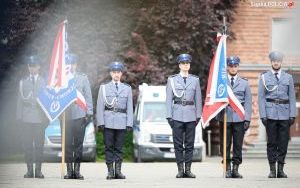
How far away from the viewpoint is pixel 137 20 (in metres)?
22.9

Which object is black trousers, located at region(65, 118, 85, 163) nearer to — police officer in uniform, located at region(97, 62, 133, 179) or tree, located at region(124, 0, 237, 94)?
police officer in uniform, located at region(97, 62, 133, 179)

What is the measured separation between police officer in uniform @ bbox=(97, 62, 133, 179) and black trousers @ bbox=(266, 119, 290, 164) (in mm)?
2024

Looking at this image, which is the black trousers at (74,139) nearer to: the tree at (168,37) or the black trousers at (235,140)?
the black trousers at (235,140)

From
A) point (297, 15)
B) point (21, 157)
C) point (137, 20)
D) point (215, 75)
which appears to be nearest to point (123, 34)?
point (137, 20)

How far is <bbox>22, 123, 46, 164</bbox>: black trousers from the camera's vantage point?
32.9 ft

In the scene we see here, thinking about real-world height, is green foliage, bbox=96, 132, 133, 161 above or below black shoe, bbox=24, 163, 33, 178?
below

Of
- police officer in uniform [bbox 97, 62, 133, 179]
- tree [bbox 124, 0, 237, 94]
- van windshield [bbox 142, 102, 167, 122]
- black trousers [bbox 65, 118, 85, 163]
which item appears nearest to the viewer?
black trousers [bbox 65, 118, 85, 163]

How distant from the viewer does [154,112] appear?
65.6 ft

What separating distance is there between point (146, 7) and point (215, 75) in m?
12.9

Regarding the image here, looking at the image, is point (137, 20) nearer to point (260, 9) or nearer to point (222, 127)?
point (260, 9)

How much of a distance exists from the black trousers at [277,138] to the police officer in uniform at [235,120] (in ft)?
1.20

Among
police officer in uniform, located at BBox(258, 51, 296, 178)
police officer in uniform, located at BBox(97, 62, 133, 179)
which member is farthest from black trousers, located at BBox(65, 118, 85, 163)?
police officer in uniform, located at BBox(258, 51, 296, 178)

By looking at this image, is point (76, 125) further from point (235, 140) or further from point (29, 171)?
point (235, 140)

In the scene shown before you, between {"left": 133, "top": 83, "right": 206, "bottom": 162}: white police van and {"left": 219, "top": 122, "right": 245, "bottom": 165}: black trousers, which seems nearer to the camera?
{"left": 219, "top": 122, "right": 245, "bottom": 165}: black trousers
